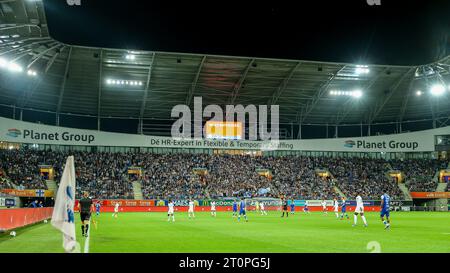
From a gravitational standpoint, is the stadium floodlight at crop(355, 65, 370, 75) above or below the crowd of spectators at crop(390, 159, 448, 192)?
above

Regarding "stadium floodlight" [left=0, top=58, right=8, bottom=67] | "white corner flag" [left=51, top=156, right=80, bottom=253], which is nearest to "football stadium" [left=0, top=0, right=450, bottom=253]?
"stadium floodlight" [left=0, top=58, right=8, bottom=67]

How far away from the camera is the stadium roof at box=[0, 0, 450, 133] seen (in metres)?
56.7

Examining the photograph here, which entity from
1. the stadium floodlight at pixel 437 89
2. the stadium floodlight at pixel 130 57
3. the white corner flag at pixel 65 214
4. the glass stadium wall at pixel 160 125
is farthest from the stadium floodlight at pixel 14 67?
the stadium floodlight at pixel 437 89

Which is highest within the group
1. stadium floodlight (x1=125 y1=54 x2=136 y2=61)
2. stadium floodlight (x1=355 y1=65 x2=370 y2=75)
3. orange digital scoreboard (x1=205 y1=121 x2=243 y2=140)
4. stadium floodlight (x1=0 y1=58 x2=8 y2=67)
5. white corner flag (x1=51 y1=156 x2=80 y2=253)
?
stadium floodlight (x1=355 y1=65 x2=370 y2=75)

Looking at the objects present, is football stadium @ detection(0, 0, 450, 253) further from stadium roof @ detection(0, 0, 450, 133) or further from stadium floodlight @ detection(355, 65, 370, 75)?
stadium floodlight @ detection(355, 65, 370, 75)

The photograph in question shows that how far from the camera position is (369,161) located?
3297 inches

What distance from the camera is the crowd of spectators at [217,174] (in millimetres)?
66750

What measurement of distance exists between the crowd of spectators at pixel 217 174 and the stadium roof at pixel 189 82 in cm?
740

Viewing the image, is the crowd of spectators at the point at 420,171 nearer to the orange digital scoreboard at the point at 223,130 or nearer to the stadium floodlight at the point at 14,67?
the orange digital scoreboard at the point at 223,130

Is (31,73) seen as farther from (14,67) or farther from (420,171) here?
(420,171)

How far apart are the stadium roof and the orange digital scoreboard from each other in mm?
3441

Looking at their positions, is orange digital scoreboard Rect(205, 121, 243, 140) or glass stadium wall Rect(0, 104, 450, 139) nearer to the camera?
glass stadium wall Rect(0, 104, 450, 139)
